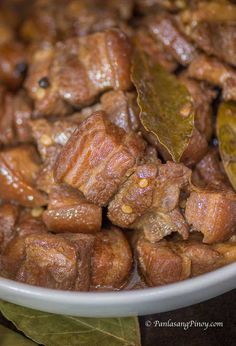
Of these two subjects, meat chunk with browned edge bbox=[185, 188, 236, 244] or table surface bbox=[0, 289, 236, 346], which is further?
table surface bbox=[0, 289, 236, 346]

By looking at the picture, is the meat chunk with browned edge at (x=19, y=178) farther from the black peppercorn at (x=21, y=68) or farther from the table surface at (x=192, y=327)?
the table surface at (x=192, y=327)

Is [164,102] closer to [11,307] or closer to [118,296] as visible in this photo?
[118,296]

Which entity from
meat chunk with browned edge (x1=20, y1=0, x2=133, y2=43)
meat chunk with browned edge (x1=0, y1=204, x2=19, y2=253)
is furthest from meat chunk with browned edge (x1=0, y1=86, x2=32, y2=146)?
meat chunk with browned edge (x1=20, y1=0, x2=133, y2=43)

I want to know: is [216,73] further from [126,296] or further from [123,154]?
[126,296]

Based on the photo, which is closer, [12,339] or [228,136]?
[12,339]

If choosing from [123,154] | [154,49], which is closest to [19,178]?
[123,154]

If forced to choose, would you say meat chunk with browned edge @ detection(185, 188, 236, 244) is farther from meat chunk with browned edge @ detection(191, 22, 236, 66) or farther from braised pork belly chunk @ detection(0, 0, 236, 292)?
meat chunk with browned edge @ detection(191, 22, 236, 66)

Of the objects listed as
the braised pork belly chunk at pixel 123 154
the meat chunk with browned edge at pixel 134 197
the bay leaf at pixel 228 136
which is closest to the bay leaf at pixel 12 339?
the braised pork belly chunk at pixel 123 154
